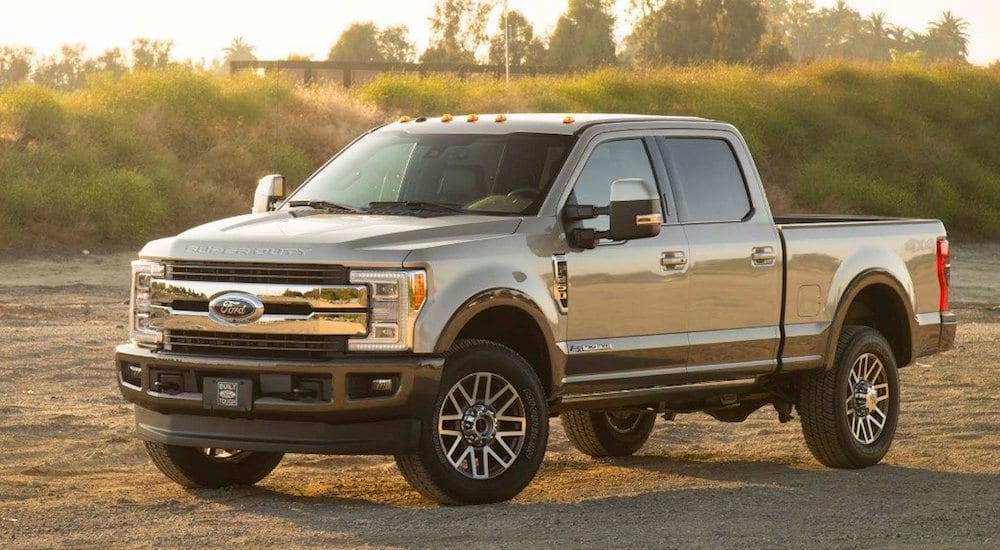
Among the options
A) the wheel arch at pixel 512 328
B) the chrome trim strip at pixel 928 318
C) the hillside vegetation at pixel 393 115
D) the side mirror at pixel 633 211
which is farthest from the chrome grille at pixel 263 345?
the hillside vegetation at pixel 393 115

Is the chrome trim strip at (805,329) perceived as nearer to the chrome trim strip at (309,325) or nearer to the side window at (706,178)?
the side window at (706,178)

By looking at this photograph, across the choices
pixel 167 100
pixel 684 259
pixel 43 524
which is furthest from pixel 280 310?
pixel 167 100

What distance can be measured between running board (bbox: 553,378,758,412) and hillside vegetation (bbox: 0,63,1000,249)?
22243mm

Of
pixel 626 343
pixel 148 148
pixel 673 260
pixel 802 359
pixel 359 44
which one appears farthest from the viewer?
pixel 359 44

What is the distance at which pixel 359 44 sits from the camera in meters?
102

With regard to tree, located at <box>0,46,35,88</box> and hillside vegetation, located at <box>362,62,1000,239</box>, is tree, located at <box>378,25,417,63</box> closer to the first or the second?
tree, located at <box>0,46,35,88</box>

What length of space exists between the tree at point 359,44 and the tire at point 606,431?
293 feet

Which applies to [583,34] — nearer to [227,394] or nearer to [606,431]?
[606,431]

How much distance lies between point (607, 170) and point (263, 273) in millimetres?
2156

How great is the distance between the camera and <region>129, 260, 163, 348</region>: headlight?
9477 mm

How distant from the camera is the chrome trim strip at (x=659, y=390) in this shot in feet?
32.9

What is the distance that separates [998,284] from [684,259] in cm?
2351

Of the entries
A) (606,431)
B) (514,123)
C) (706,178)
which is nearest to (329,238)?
(514,123)

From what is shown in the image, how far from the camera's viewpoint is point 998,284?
3275 cm
